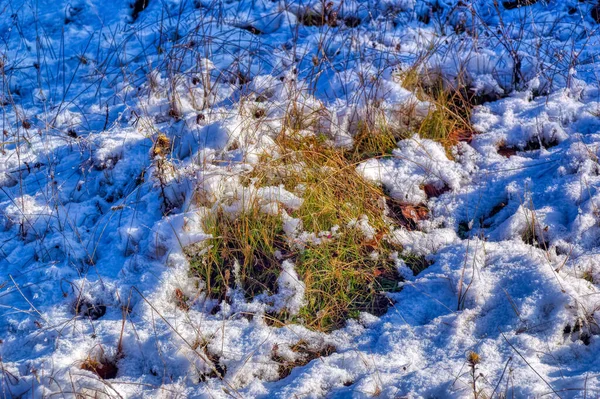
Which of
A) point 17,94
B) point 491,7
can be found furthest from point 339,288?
point 491,7

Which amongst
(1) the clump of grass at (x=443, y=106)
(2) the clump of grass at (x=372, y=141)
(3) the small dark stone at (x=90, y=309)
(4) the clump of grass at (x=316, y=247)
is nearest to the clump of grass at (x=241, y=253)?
(4) the clump of grass at (x=316, y=247)

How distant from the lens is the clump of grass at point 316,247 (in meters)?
2.71

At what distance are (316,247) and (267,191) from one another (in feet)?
1.40

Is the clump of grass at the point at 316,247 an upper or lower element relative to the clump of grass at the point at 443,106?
lower

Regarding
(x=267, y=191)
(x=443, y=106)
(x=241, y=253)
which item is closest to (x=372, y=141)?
(x=443, y=106)

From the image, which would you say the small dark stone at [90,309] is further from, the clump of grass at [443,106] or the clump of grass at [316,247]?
the clump of grass at [443,106]

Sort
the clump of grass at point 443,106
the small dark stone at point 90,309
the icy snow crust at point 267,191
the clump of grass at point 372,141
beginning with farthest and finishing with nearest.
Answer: the clump of grass at point 443,106 < the clump of grass at point 372,141 < the small dark stone at point 90,309 < the icy snow crust at point 267,191

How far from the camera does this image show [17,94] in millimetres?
4246

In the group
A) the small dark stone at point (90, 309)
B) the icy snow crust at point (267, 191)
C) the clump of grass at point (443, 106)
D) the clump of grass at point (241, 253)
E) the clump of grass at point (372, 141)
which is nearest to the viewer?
the icy snow crust at point (267, 191)

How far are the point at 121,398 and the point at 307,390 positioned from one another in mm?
727

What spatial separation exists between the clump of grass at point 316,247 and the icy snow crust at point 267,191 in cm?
8

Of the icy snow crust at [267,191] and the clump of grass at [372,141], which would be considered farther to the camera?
the clump of grass at [372,141]

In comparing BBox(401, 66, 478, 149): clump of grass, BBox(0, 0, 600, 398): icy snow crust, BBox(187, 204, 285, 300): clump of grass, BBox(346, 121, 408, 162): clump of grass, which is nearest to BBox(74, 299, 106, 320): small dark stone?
BBox(0, 0, 600, 398): icy snow crust

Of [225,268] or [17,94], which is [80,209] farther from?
[17,94]
